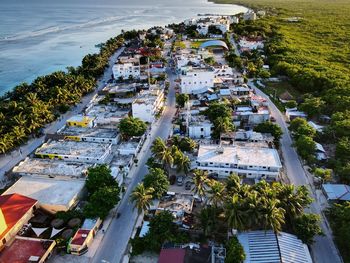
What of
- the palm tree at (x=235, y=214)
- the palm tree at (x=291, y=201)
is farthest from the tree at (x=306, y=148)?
the palm tree at (x=235, y=214)

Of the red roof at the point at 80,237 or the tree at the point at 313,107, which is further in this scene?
the tree at the point at 313,107

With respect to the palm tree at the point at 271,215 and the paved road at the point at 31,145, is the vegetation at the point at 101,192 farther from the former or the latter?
the palm tree at the point at 271,215

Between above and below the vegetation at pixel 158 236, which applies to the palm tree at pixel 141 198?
above

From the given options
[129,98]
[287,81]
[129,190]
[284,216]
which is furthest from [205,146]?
[287,81]

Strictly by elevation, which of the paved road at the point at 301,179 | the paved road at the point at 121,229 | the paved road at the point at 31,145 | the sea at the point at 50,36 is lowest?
the sea at the point at 50,36

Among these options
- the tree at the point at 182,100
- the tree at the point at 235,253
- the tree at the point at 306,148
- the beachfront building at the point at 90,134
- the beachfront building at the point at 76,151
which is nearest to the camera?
the tree at the point at 235,253

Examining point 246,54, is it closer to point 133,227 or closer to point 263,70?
point 263,70

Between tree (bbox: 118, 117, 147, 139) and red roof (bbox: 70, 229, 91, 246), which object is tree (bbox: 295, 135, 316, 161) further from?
red roof (bbox: 70, 229, 91, 246)
